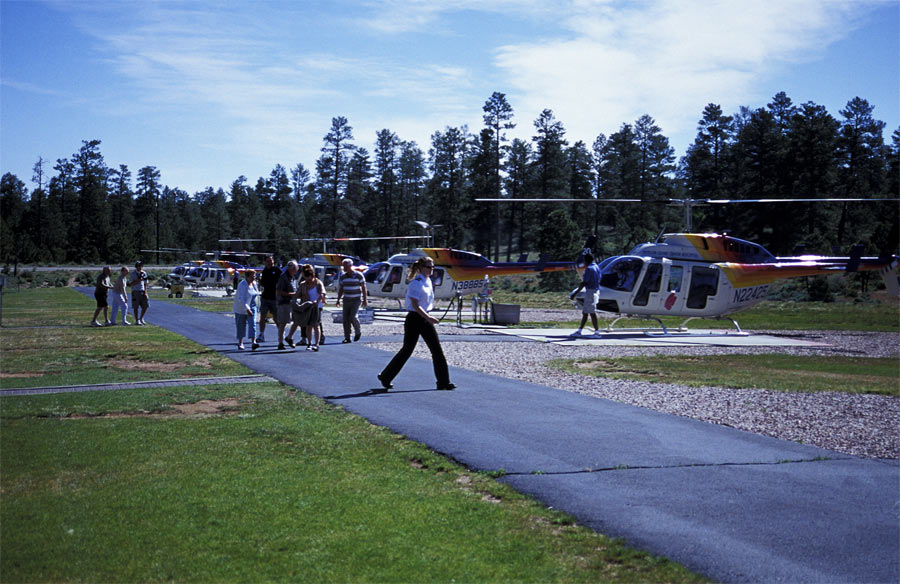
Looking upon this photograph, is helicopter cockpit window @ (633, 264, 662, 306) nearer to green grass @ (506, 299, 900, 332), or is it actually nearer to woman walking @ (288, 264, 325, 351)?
green grass @ (506, 299, 900, 332)

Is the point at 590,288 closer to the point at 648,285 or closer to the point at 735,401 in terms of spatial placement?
the point at 648,285

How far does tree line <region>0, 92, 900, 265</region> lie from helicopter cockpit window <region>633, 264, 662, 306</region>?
14.2 meters

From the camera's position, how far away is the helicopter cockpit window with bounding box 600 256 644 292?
23.5 m

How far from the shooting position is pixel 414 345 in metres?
11.6

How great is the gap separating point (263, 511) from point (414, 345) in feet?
19.7

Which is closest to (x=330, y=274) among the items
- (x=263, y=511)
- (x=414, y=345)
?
(x=414, y=345)

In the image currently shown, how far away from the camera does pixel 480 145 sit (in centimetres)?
7962

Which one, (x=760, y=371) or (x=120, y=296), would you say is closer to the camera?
(x=760, y=371)

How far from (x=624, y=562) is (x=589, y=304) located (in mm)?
17337

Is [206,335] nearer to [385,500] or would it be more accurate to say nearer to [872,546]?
[385,500]

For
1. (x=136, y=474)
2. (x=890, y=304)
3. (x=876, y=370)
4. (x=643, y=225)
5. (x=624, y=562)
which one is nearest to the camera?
Answer: (x=624, y=562)

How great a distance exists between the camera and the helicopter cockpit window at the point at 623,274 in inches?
923

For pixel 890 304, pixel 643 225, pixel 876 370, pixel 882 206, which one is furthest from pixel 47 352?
pixel 643 225

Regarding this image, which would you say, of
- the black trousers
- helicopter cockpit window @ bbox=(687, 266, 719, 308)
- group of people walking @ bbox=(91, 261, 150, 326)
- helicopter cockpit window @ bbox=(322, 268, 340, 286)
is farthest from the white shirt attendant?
helicopter cockpit window @ bbox=(322, 268, 340, 286)
